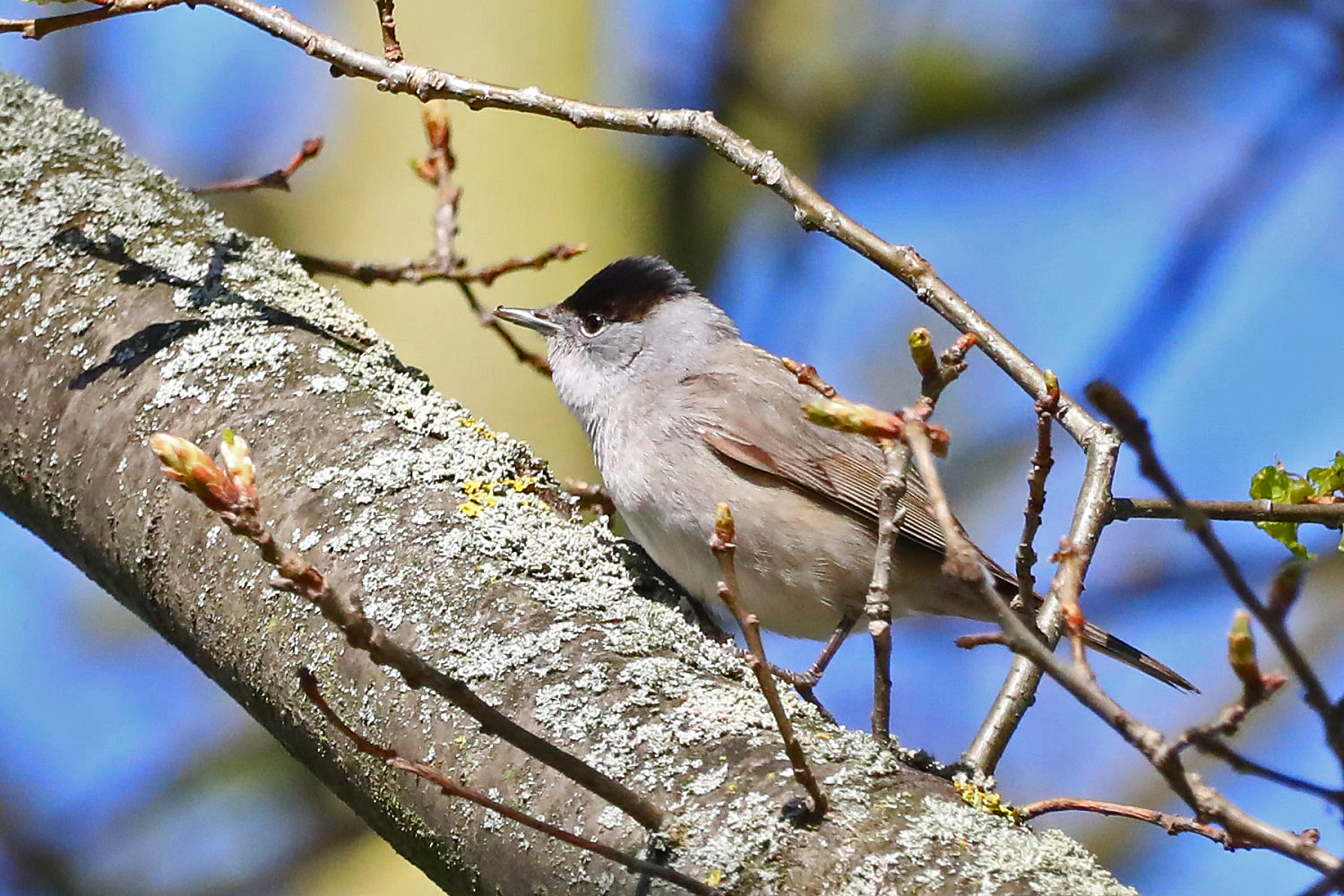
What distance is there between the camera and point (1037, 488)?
86.4 inches

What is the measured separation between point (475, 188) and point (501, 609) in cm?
362

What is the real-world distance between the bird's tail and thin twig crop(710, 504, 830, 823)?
2.56 meters

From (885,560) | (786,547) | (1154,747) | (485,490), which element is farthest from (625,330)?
(1154,747)

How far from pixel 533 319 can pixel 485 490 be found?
1.91 meters

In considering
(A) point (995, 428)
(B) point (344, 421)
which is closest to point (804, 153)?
(A) point (995, 428)

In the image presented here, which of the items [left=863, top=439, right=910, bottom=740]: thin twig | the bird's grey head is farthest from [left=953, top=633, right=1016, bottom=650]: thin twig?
the bird's grey head

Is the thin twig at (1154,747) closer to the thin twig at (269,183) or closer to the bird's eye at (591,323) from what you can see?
the thin twig at (269,183)

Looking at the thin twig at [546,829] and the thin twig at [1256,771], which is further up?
the thin twig at [1256,771]

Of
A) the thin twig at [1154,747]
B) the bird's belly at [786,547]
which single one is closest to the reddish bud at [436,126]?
the bird's belly at [786,547]

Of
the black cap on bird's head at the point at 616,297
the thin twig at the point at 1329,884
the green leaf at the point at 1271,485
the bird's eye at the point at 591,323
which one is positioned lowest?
the thin twig at the point at 1329,884

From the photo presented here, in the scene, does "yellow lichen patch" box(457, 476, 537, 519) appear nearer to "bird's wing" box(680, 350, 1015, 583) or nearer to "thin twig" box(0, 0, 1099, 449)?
"thin twig" box(0, 0, 1099, 449)

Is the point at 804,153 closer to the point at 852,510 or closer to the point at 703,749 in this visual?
the point at 852,510

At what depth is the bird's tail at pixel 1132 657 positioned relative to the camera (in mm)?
4234

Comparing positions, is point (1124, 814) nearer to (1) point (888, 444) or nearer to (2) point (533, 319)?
(1) point (888, 444)
